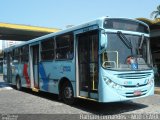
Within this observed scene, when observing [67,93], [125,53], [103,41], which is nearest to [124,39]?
[125,53]

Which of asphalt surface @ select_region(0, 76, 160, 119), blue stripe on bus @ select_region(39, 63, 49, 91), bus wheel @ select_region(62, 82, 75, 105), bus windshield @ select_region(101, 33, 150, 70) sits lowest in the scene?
asphalt surface @ select_region(0, 76, 160, 119)

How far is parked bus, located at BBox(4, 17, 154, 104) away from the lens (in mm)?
9367

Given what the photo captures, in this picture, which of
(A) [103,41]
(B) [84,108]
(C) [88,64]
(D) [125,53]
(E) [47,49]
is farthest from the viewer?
(E) [47,49]

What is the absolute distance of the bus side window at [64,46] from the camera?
11.2 meters

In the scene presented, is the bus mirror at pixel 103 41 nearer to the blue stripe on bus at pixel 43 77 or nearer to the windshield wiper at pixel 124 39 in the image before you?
the windshield wiper at pixel 124 39

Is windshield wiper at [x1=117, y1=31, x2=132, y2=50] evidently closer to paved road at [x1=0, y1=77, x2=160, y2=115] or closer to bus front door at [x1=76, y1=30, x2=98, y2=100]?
bus front door at [x1=76, y1=30, x2=98, y2=100]

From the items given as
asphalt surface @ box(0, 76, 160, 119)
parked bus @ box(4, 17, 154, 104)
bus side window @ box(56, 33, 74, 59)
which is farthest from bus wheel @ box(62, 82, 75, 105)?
bus side window @ box(56, 33, 74, 59)

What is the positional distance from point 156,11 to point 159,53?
2025cm

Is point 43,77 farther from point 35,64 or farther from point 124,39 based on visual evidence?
point 124,39

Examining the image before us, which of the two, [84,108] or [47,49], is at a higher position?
[47,49]

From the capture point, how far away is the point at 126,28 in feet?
33.3

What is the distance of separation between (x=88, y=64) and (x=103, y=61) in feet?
3.16

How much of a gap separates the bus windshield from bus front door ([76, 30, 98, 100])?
0.50 metres

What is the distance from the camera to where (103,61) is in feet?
30.6
